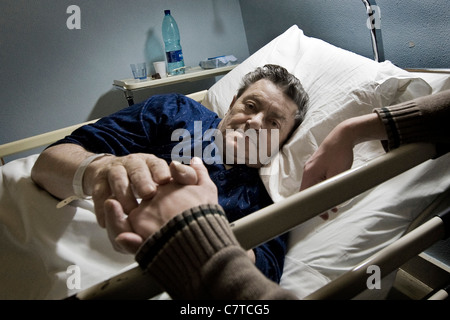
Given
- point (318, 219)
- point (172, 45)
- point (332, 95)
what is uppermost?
point (172, 45)

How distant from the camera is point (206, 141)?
107 cm

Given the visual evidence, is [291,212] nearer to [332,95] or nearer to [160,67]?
[332,95]

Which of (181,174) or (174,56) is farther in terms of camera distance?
(174,56)

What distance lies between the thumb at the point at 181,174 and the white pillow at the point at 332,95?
1.52ft

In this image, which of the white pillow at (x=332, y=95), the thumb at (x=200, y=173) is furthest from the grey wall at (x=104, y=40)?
the thumb at (x=200, y=173)

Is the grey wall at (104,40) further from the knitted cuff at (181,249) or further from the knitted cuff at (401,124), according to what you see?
the knitted cuff at (181,249)

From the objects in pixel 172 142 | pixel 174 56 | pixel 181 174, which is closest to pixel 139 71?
pixel 174 56

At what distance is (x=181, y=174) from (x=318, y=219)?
55 cm

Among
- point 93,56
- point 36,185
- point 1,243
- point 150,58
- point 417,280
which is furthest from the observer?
point 150,58

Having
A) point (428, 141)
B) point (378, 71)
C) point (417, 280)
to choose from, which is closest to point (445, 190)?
point (428, 141)

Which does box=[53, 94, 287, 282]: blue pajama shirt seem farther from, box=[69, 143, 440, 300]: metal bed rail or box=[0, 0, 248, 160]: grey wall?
box=[0, 0, 248, 160]: grey wall

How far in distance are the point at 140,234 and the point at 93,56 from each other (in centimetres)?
175

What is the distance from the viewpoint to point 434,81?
0.96 m

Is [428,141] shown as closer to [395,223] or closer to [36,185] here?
[395,223]
